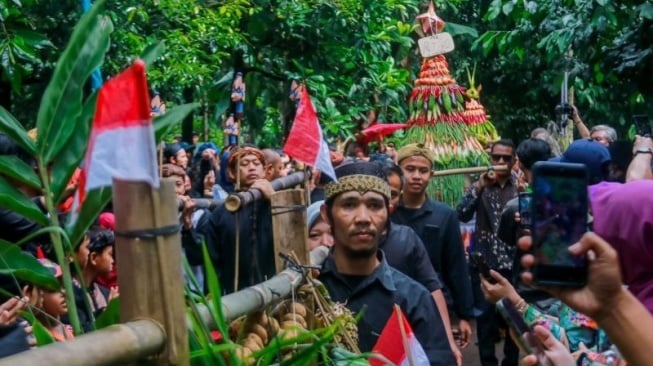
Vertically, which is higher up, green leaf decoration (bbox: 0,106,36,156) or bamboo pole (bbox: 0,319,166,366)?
green leaf decoration (bbox: 0,106,36,156)

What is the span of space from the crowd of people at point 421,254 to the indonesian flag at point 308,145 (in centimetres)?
15

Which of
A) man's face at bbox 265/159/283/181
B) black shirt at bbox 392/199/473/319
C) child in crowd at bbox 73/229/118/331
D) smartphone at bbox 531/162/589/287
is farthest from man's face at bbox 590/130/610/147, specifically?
smartphone at bbox 531/162/589/287

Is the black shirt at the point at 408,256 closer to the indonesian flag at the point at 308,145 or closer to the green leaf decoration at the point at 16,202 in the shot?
the indonesian flag at the point at 308,145

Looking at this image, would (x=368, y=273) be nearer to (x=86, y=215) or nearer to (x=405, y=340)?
(x=405, y=340)

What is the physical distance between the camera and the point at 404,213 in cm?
916

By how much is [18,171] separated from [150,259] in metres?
0.47

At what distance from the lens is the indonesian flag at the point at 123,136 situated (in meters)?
3.00

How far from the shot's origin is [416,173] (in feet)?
30.7

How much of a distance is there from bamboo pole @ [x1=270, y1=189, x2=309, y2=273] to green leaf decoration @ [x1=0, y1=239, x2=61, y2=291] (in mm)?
1669

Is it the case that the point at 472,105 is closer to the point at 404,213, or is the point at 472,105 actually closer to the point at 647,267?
the point at 404,213

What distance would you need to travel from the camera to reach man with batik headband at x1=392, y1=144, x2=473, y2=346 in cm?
874

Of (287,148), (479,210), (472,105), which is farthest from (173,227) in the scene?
(472,105)

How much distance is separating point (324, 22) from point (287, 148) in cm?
752

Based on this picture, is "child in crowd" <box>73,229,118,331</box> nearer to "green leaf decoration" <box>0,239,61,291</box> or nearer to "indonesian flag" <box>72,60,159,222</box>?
"green leaf decoration" <box>0,239,61,291</box>
